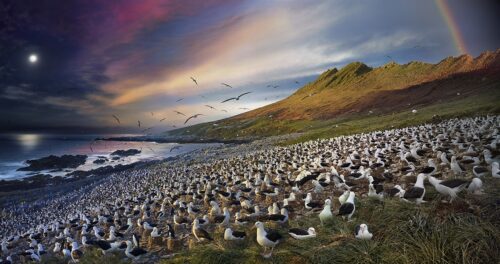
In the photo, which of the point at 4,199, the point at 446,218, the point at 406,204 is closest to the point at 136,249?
the point at 406,204

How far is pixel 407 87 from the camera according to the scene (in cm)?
11725

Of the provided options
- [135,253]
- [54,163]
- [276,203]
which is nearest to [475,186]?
[276,203]

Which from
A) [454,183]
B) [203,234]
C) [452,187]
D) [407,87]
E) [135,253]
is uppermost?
[407,87]

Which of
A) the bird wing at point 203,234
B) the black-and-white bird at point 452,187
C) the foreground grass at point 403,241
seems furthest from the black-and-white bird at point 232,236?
the black-and-white bird at point 452,187

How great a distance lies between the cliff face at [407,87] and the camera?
93875 mm

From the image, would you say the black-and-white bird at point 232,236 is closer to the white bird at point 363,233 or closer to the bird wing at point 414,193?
the white bird at point 363,233

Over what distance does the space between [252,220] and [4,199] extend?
48959mm

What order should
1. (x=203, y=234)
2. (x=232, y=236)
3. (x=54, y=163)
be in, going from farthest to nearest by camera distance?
(x=54, y=163) < (x=203, y=234) < (x=232, y=236)

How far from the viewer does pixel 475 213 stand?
27.3 ft

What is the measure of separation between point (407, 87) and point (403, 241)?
122m

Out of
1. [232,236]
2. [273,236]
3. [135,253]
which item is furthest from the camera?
[135,253]

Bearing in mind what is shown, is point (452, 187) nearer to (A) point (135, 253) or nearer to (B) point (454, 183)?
(B) point (454, 183)

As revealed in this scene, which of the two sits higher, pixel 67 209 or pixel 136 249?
pixel 136 249

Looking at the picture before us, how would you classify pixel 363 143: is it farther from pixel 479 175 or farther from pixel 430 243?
pixel 430 243
